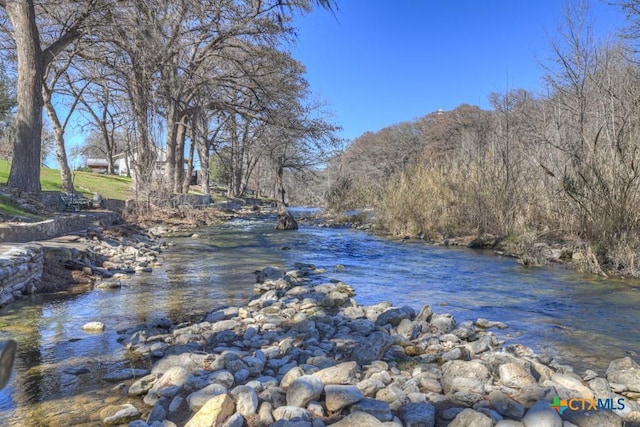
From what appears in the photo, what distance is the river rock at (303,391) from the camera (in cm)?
289

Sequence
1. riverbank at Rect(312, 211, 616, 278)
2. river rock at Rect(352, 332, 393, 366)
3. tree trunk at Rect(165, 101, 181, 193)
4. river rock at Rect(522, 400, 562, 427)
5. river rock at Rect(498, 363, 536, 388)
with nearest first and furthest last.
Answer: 1. river rock at Rect(522, 400, 562, 427)
2. river rock at Rect(498, 363, 536, 388)
3. river rock at Rect(352, 332, 393, 366)
4. riverbank at Rect(312, 211, 616, 278)
5. tree trunk at Rect(165, 101, 181, 193)

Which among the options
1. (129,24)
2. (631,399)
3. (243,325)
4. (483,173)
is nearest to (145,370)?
(243,325)

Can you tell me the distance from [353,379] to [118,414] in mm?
1627

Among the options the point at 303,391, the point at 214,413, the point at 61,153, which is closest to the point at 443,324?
the point at 303,391

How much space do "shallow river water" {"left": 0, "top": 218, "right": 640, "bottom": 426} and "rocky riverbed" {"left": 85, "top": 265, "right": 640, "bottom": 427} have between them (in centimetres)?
33

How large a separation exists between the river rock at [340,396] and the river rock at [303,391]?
0.07 m

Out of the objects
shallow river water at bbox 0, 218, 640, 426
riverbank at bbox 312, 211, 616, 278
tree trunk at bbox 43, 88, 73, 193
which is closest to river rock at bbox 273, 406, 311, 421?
shallow river water at bbox 0, 218, 640, 426

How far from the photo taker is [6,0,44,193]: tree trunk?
35.5ft

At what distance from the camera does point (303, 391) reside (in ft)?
9.58

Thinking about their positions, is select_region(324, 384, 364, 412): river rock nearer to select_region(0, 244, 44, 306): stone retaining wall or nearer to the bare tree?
select_region(0, 244, 44, 306): stone retaining wall

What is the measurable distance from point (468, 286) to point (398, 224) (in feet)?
26.2

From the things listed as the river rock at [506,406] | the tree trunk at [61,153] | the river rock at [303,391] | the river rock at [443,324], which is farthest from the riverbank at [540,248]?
the tree trunk at [61,153]

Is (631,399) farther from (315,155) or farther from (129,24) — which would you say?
(315,155)

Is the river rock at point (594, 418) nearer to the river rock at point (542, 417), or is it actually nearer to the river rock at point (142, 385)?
the river rock at point (542, 417)
